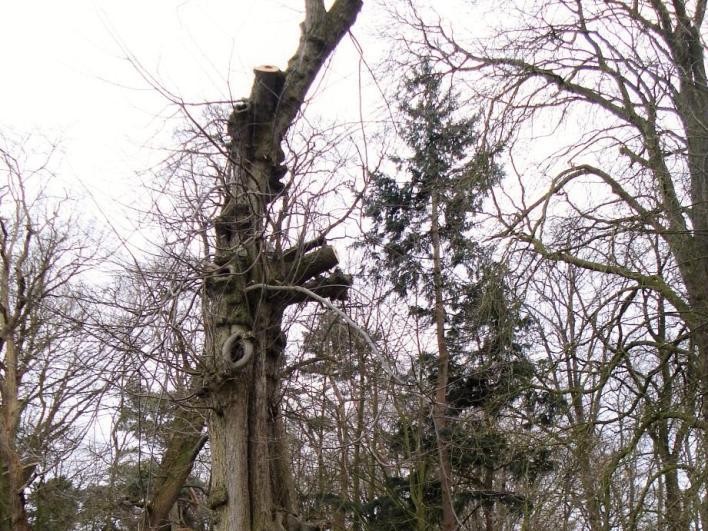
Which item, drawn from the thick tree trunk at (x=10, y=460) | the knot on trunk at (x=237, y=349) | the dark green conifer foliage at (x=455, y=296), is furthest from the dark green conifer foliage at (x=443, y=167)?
the thick tree trunk at (x=10, y=460)

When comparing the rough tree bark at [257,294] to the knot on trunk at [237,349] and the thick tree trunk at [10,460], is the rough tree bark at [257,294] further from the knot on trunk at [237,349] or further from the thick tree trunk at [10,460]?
the thick tree trunk at [10,460]

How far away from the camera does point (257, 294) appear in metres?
5.27

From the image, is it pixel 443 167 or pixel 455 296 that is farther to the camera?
pixel 455 296

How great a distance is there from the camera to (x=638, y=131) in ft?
19.9

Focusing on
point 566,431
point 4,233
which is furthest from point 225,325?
point 4,233

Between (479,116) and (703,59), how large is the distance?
6.57 ft

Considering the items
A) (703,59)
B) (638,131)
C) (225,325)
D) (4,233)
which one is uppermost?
(4,233)

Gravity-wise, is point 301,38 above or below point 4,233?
below

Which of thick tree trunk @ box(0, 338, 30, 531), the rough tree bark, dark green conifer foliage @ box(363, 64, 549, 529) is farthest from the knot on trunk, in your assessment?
thick tree trunk @ box(0, 338, 30, 531)

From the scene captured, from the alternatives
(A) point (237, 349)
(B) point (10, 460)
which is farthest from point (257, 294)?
(B) point (10, 460)

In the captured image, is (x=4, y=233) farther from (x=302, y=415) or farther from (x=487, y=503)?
(x=487, y=503)

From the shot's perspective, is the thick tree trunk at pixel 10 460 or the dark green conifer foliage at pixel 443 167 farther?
the thick tree trunk at pixel 10 460

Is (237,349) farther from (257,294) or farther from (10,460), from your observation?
(10,460)

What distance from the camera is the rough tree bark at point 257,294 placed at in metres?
4.80
